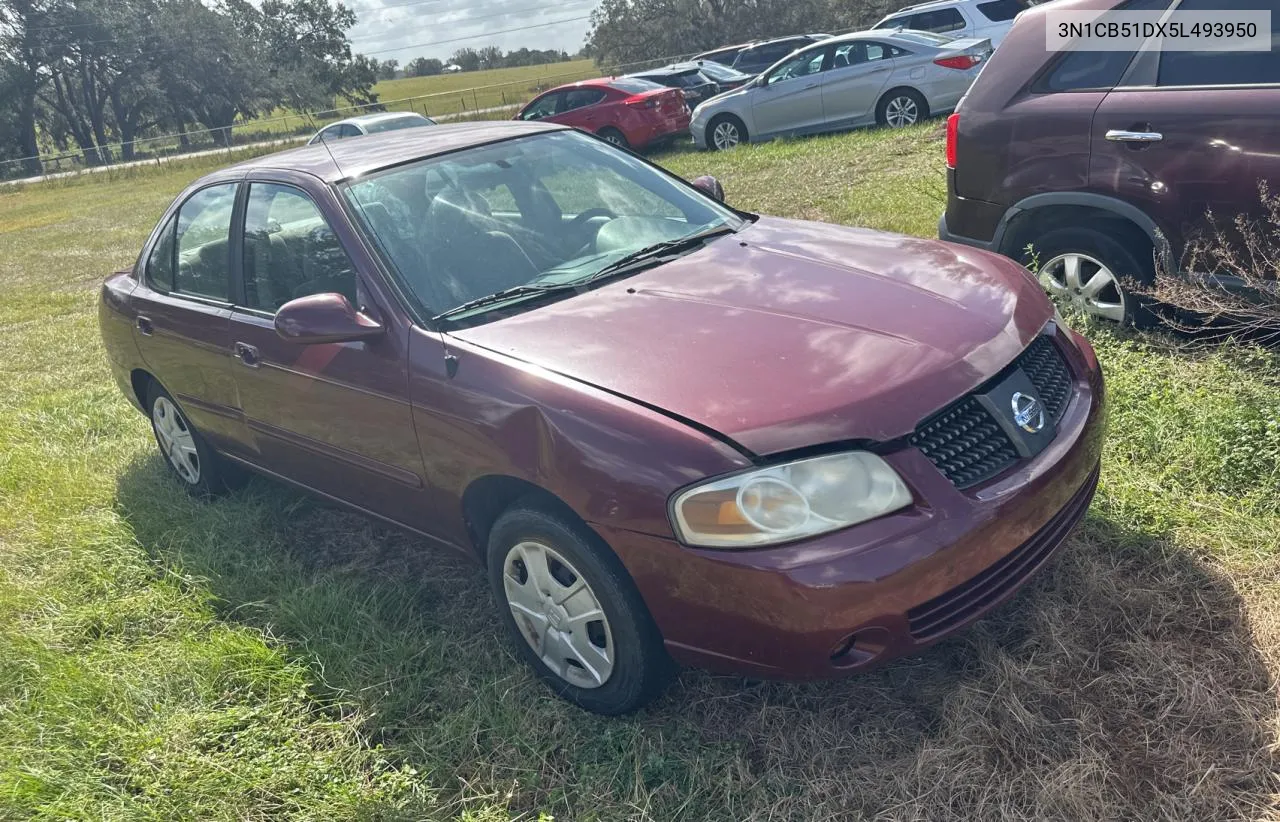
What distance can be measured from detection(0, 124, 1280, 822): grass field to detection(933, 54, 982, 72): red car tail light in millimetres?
8671

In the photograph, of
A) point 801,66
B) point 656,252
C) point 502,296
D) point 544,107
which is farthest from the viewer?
point 544,107

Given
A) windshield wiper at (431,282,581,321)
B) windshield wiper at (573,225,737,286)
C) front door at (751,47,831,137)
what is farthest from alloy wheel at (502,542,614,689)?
front door at (751,47,831,137)

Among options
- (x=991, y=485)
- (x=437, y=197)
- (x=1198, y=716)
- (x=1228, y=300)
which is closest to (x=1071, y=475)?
(x=991, y=485)

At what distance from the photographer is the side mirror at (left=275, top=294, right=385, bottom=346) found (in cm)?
300

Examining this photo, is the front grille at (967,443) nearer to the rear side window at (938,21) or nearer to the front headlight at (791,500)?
the front headlight at (791,500)

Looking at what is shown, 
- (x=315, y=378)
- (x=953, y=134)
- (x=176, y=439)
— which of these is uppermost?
(x=953, y=134)

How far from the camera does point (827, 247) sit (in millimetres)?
3420

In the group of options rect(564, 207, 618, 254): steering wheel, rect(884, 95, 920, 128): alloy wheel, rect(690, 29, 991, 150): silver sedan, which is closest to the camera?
rect(564, 207, 618, 254): steering wheel

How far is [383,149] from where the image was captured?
3791mm

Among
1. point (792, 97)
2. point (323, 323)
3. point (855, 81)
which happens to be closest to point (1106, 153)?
point (323, 323)

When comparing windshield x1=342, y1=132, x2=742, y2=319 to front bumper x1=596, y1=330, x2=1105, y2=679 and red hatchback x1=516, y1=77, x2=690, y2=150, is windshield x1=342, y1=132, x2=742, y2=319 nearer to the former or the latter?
front bumper x1=596, y1=330, x2=1105, y2=679

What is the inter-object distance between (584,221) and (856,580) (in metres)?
1.89

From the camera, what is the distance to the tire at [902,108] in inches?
490

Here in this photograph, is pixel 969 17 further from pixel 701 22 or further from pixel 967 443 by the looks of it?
pixel 701 22
